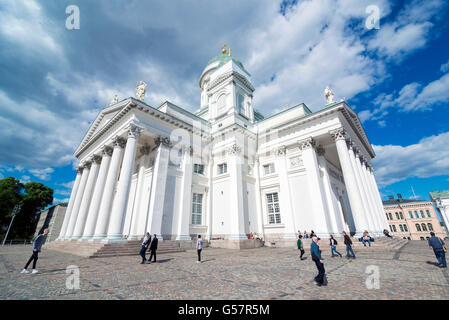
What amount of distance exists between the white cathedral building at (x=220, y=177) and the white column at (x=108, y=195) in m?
0.08

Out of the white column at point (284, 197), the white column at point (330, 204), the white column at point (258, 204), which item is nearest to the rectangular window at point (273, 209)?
the white column at point (284, 197)

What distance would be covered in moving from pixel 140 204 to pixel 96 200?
374cm

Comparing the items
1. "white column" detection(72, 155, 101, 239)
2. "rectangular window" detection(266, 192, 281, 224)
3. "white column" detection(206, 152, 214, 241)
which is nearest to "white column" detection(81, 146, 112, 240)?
"white column" detection(72, 155, 101, 239)

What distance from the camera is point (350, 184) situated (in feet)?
52.4

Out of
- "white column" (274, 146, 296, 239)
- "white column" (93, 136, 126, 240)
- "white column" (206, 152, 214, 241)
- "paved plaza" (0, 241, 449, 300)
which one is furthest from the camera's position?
"white column" (206, 152, 214, 241)

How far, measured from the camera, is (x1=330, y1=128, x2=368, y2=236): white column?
15.0m

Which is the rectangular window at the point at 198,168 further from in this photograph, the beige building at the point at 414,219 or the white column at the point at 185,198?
the beige building at the point at 414,219

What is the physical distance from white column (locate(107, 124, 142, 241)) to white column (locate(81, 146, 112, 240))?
332cm

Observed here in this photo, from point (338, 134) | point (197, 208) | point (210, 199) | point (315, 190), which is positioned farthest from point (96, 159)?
point (338, 134)

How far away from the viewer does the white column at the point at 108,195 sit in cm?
1425

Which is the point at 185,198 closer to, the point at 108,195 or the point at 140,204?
the point at 140,204

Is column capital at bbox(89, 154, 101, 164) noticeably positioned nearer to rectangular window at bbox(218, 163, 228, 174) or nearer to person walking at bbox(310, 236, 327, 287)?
rectangular window at bbox(218, 163, 228, 174)

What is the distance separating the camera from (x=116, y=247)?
41.0 feet

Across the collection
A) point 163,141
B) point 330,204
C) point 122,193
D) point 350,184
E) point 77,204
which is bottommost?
point 330,204
